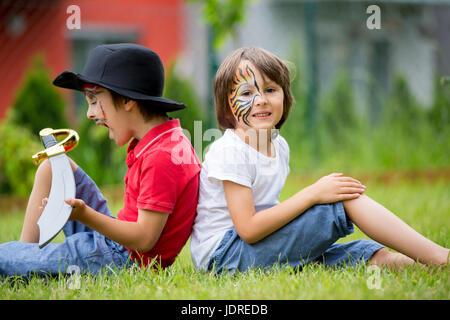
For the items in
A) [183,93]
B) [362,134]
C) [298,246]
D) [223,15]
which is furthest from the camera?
[362,134]

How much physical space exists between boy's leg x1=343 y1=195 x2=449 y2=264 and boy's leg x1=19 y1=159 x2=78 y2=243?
1320mm

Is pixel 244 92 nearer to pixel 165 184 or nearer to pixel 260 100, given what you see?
pixel 260 100

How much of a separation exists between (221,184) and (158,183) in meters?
0.29

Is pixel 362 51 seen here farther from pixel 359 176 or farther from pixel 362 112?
pixel 359 176

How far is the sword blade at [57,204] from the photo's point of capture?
1.89m

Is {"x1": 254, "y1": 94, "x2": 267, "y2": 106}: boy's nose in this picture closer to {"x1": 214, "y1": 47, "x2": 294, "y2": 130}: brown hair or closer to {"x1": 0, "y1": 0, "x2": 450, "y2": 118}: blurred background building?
{"x1": 214, "y1": 47, "x2": 294, "y2": 130}: brown hair

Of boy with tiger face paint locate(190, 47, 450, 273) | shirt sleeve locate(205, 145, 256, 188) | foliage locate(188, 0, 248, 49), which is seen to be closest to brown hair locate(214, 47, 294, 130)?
boy with tiger face paint locate(190, 47, 450, 273)

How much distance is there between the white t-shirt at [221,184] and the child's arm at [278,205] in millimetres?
64

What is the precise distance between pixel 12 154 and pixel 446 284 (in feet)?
15.2

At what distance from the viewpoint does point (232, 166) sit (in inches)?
84.8

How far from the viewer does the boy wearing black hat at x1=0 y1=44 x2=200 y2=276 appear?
7.07ft

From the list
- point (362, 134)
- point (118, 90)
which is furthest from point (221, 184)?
point (362, 134)

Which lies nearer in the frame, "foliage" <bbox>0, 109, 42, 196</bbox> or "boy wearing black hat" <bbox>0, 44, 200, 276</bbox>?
"boy wearing black hat" <bbox>0, 44, 200, 276</bbox>
